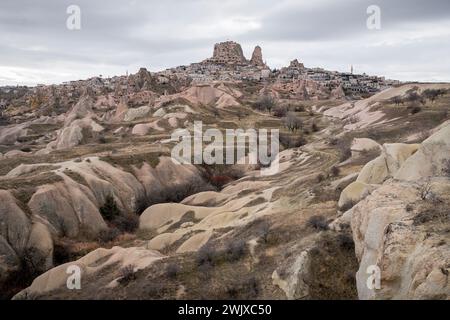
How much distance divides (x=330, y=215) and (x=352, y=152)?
647 inches

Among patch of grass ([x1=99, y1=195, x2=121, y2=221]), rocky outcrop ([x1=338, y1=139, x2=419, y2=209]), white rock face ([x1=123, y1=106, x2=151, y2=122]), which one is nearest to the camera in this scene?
rocky outcrop ([x1=338, y1=139, x2=419, y2=209])

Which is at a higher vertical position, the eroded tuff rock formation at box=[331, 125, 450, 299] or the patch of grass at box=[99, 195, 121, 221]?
the eroded tuff rock formation at box=[331, 125, 450, 299]

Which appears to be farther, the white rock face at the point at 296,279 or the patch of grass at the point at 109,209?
the patch of grass at the point at 109,209

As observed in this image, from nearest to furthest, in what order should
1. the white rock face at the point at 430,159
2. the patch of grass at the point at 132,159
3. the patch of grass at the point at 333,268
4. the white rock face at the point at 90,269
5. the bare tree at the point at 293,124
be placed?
the patch of grass at the point at 333,268
the white rock face at the point at 430,159
the white rock face at the point at 90,269
the patch of grass at the point at 132,159
the bare tree at the point at 293,124

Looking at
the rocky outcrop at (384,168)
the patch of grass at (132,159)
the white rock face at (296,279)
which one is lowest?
the white rock face at (296,279)

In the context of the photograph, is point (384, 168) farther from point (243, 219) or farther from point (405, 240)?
point (405, 240)

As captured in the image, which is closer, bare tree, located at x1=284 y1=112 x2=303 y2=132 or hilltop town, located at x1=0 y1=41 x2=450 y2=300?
hilltop town, located at x1=0 y1=41 x2=450 y2=300

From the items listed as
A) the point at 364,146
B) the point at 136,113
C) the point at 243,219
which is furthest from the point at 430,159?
the point at 136,113

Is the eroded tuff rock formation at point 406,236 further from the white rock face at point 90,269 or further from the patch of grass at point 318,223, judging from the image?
the white rock face at point 90,269

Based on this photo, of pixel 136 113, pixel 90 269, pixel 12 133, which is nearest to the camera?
pixel 90 269

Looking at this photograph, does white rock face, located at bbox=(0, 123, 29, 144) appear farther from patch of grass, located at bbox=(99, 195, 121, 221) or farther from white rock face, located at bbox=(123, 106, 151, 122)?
patch of grass, located at bbox=(99, 195, 121, 221)

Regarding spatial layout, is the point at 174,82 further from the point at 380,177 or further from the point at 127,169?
the point at 380,177

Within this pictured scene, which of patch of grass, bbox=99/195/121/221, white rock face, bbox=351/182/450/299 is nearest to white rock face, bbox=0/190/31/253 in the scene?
patch of grass, bbox=99/195/121/221

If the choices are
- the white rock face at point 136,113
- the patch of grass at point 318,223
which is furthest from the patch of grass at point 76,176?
the white rock face at point 136,113
